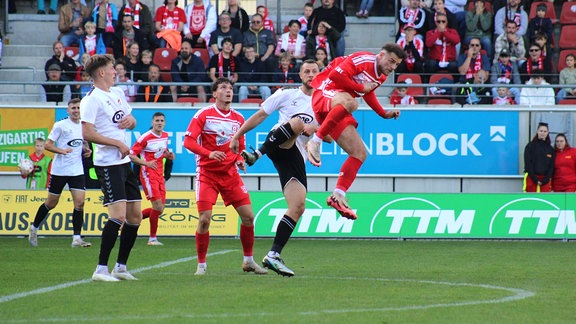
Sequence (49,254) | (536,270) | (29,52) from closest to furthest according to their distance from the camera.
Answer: (536,270) → (49,254) → (29,52)

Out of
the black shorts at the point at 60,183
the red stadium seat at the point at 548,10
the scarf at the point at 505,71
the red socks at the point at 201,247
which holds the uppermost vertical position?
the red stadium seat at the point at 548,10

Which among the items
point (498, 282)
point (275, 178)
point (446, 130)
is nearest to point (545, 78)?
point (446, 130)

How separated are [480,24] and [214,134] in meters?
13.8

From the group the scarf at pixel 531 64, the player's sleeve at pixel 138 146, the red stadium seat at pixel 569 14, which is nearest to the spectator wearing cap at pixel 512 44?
the scarf at pixel 531 64

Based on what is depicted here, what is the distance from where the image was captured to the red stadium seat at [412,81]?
23.4m

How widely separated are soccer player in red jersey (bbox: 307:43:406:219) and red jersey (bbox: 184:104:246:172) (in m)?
1.10

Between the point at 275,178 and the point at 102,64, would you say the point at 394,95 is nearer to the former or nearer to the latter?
the point at 275,178

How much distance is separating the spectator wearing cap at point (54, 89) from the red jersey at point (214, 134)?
11.9 meters

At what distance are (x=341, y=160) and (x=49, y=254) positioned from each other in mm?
9201

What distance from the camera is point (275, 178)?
2297 cm

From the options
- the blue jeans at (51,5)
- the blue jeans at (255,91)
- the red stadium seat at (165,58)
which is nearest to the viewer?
the blue jeans at (255,91)

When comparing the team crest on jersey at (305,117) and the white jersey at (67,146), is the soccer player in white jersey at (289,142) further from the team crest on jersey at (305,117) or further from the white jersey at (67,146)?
Answer: the white jersey at (67,146)

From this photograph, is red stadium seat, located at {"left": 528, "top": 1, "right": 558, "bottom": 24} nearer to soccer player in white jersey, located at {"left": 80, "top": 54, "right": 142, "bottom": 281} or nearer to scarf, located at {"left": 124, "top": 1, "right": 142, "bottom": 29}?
scarf, located at {"left": 124, "top": 1, "right": 142, "bottom": 29}

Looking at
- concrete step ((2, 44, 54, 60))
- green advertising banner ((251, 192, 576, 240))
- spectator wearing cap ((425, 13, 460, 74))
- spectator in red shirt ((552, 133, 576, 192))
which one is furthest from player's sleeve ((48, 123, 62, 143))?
spectator in red shirt ((552, 133, 576, 192))
